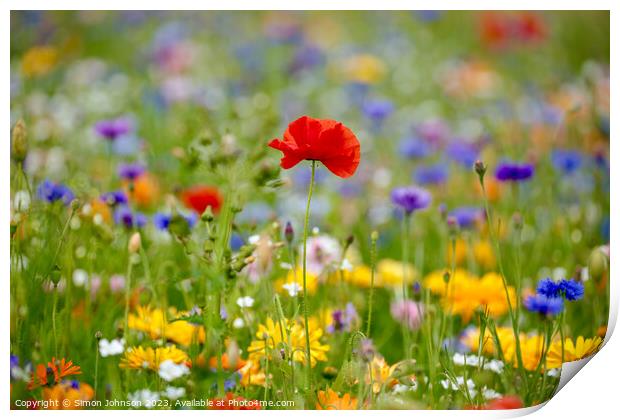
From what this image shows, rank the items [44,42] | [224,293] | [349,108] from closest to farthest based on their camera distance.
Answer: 1. [224,293]
2. [44,42]
3. [349,108]

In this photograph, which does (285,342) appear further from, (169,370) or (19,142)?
(19,142)

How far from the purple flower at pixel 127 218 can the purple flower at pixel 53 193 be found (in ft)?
0.20

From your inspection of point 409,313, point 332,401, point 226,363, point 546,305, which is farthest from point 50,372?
point 546,305

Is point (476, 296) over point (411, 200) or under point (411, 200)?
under

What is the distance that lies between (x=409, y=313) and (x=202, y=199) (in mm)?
312

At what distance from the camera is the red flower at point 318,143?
0.80 meters

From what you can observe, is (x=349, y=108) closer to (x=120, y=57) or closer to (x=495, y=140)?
(x=495, y=140)

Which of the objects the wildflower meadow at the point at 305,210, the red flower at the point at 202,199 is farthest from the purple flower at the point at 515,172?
the red flower at the point at 202,199

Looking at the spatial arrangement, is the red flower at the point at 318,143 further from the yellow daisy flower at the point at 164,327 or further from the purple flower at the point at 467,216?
the purple flower at the point at 467,216

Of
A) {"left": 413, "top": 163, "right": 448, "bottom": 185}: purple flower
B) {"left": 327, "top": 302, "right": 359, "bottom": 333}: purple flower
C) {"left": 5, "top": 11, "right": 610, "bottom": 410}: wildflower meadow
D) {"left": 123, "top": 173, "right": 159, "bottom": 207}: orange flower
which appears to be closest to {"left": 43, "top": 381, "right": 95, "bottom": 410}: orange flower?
{"left": 5, "top": 11, "right": 610, "bottom": 410}: wildflower meadow

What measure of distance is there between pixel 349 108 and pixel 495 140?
1.05 ft

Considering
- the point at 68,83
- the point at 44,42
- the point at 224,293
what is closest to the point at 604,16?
the point at 224,293

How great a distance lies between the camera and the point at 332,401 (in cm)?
90
